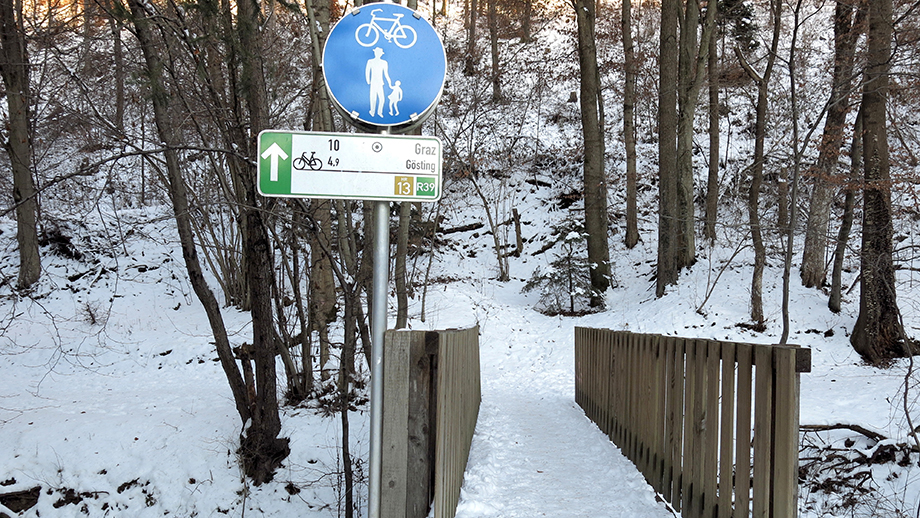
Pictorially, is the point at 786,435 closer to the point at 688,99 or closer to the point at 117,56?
the point at 117,56

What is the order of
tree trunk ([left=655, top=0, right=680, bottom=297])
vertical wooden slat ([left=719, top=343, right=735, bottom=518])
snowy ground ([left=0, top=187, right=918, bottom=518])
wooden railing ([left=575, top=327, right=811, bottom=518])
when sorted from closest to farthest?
wooden railing ([left=575, top=327, right=811, bottom=518]) → vertical wooden slat ([left=719, top=343, right=735, bottom=518]) → snowy ground ([left=0, top=187, right=918, bottom=518]) → tree trunk ([left=655, top=0, right=680, bottom=297])

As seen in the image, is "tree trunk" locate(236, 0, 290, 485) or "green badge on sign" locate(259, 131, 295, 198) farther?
"tree trunk" locate(236, 0, 290, 485)

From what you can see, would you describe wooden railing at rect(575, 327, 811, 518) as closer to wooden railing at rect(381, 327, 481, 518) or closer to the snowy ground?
the snowy ground

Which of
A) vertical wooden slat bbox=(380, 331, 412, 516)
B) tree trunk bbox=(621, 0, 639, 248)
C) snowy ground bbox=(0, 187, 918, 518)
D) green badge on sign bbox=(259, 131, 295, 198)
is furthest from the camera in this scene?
tree trunk bbox=(621, 0, 639, 248)

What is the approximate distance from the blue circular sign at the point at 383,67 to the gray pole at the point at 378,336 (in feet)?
1.30

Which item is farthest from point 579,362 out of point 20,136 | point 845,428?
point 20,136

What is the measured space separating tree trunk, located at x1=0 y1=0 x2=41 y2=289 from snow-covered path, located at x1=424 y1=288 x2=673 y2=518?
8361mm

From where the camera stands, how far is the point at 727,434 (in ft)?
9.75

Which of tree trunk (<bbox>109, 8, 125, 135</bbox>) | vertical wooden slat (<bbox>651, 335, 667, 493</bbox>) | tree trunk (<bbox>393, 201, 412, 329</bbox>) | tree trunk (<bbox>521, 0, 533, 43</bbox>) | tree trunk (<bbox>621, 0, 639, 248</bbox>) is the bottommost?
vertical wooden slat (<bbox>651, 335, 667, 493</bbox>)

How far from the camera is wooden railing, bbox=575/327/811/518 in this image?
8.19 feet

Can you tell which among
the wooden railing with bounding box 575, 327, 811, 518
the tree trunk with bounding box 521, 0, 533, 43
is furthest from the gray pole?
the tree trunk with bounding box 521, 0, 533, 43

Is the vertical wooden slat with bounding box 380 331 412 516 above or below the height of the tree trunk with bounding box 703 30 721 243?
below

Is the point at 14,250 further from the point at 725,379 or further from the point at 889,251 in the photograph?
the point at 889,251

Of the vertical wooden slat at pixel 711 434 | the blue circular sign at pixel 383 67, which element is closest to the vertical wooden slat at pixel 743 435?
the vertical wooden slat at pixel 711 434
